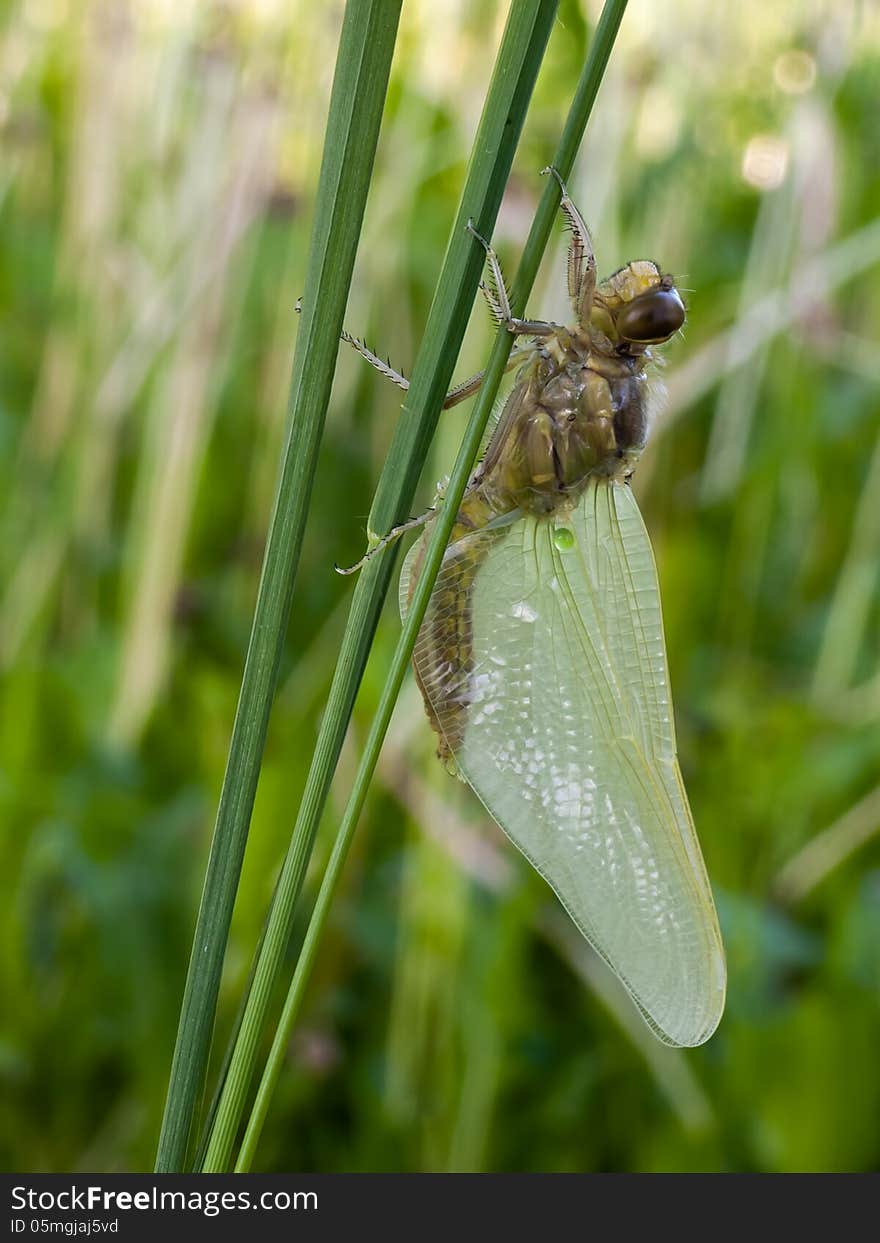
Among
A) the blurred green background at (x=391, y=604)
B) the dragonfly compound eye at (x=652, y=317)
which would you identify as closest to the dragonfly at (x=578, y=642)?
the dragonfly compound eye at (x=652, y=317)

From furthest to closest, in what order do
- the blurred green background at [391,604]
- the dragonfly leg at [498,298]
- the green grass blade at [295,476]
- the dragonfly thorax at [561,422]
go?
the blurred green background at [391,604]
the dragonfly thorax at [561,422]
the dragonfly leg at [498,298]
the green grass blade at [295,476]

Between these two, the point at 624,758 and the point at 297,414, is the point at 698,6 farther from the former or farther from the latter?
the point at 297,414

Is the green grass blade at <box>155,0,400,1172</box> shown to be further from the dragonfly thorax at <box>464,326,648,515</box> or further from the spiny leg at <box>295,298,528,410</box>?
the dragonfly thorax at <box>464,326,648,515</box>

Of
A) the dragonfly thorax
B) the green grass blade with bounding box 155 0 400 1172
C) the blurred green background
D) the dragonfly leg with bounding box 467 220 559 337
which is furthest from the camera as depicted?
the blurred green background

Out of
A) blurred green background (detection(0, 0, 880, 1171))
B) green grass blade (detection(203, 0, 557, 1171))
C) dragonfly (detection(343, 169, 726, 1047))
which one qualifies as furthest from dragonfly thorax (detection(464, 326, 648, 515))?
green grass blade (detection(203, 0, 557, 1171))

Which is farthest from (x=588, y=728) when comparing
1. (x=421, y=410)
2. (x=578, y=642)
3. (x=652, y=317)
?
(x=421, y=410)

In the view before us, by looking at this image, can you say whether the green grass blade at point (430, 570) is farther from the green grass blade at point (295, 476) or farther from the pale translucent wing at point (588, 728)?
the pale translucent wing at point (588, 728)
